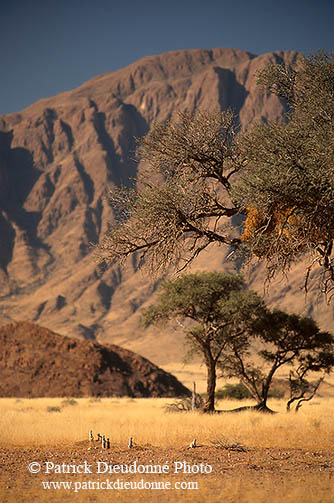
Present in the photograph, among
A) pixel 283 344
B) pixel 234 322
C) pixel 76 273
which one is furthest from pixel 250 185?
pixel 76 273

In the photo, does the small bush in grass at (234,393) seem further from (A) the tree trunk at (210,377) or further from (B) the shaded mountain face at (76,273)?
(B) the shaded mountain face at (76,273)

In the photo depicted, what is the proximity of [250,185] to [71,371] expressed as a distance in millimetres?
30143

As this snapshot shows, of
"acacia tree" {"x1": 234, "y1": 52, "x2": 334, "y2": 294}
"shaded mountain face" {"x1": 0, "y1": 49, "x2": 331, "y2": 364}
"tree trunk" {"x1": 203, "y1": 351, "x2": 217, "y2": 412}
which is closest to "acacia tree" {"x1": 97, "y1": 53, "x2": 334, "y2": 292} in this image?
"acacia tree" {"x1": 234, "y1": 52, "x2": 334, "y2": 294}

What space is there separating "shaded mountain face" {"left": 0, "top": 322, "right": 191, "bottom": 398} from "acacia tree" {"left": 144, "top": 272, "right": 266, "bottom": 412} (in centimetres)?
1571

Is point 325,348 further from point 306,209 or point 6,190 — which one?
point 6,190

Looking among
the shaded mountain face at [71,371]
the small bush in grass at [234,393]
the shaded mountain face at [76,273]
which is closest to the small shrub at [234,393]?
the small bush in grass at [234,393]

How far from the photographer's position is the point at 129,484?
26.9 feet

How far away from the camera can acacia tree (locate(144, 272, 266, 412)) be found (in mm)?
21703

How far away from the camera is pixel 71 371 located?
37656mm

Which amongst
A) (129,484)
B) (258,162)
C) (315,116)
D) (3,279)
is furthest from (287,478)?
(3,279)

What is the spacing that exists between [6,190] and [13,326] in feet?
545

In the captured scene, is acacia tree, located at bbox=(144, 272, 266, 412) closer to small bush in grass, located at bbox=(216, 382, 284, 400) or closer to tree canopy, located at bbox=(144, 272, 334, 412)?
tree canopy, located at bbox=(144, 272, 334, 412)

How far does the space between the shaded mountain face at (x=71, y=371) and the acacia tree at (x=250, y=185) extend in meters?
26.1

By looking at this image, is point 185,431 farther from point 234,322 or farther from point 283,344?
point 283,344
